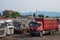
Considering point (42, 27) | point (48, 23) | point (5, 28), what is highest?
point (48, 23)

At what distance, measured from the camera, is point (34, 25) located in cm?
2866

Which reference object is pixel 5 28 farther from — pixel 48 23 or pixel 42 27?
pixel 48 23

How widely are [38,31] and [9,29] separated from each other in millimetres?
4298

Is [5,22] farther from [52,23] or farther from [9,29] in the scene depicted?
[52,23]

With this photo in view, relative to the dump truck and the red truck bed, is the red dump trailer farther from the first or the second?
the dump truck

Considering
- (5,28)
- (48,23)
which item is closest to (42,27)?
(48,23)

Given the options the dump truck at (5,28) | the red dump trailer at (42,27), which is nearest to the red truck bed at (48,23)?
the red dump trailer at (42,27)

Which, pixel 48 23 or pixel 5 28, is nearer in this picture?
pixel 5 28

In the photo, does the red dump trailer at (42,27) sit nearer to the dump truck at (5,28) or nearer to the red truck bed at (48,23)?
the red truck bed at (48,23)

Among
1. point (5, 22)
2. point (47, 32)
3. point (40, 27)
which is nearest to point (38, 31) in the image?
point (40, 27)

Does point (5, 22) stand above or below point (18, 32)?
above

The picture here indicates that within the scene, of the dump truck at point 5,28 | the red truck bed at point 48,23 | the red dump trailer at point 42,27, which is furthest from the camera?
the red truck bed at point 48,23

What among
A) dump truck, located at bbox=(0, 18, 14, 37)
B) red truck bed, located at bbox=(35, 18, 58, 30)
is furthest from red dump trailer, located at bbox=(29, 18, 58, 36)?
dump truck, located at bbox=(0, 18, 14, 37)

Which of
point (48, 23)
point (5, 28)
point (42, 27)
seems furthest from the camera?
point (48, 23)
